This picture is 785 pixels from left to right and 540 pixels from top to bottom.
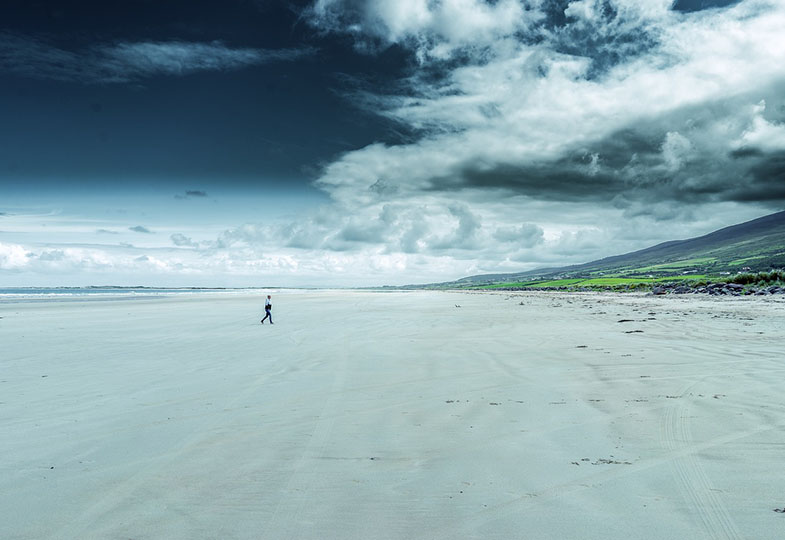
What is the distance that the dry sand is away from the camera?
12.4 feet

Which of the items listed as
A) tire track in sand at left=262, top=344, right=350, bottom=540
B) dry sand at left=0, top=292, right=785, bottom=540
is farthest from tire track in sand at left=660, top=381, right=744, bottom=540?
tire track in sand at left=262, top=344, right=350, bottom=540

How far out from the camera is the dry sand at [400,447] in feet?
12.4

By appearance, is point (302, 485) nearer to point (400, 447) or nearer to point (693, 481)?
point (400, 447)

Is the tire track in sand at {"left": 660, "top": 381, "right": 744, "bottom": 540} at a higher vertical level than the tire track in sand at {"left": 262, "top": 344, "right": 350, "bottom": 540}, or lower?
lower

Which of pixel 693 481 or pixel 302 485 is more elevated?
pixel 302 485

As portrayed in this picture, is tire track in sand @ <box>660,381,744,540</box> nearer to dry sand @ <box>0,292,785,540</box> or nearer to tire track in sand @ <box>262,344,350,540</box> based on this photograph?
dry sand @ <box>0,292,785,540</box>

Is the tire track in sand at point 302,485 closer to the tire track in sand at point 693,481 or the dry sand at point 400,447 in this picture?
the dry sand at point 400,447

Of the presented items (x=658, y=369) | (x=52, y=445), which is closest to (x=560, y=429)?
(x=658, y=369)

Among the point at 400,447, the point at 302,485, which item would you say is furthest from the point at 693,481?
the point at 302,485

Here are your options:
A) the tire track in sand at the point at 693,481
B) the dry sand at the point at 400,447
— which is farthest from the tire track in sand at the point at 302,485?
the tire track in sand at the point at 693,481

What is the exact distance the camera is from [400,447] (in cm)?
545

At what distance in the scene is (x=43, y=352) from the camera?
1366cm

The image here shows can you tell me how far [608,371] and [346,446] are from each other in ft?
22.2

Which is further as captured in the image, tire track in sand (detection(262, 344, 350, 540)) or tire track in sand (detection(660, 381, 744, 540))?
tire track in sand (detection(262, 344, 350, 540))
